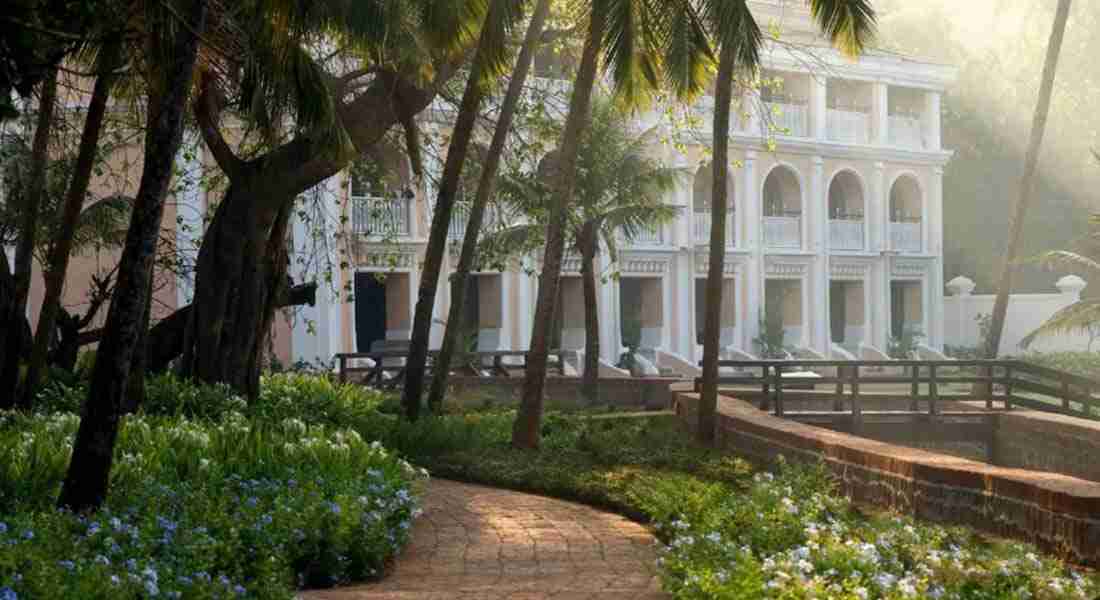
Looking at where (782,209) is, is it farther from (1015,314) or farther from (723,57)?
(723,57)

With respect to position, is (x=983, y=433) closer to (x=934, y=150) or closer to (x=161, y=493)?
(x=161, y=493)

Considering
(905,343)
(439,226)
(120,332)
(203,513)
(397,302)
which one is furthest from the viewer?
(905,343)

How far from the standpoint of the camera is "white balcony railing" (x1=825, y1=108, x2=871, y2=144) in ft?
153

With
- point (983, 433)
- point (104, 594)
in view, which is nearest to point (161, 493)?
point (104, 594)

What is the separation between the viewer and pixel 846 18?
1750 cm

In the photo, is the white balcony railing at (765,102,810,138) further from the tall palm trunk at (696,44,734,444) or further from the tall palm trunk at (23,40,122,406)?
the tall palm trunk at (23,40,122,406)

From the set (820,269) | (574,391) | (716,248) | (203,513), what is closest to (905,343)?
(820,269)

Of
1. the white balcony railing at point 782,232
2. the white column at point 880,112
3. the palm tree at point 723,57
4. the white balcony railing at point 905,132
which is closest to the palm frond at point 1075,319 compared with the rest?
the white balcony railing at point 782,232

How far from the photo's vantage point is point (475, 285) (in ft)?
137

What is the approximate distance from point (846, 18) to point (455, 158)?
17.0 ft

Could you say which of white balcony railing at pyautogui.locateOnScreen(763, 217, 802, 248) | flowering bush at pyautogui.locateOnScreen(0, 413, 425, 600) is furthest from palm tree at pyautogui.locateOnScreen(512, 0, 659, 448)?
white balcony railing at pyautogui.locateOnScreen(763, 217, 802, 248)

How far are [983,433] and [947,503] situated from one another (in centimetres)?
1386

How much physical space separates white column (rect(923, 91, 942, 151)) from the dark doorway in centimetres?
1684

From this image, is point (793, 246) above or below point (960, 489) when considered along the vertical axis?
above
